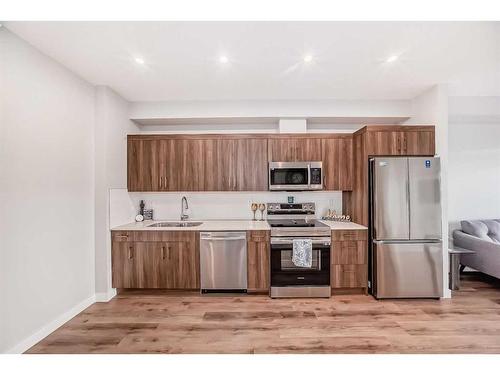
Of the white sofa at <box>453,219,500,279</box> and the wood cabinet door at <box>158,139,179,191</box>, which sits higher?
the wood cabinet door at <box>158,139,179,191</box>

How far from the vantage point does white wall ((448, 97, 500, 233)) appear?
4504mm

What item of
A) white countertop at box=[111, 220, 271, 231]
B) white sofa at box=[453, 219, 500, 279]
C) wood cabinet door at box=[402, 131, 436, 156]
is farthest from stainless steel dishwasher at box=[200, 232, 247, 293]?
white sofa at box=[453, 219, 500, 279]

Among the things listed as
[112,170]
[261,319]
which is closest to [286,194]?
[261,319]

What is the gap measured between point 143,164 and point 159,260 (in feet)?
4.57

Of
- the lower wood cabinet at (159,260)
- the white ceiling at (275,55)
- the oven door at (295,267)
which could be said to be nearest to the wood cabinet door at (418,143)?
the white ceiling at (275,55)

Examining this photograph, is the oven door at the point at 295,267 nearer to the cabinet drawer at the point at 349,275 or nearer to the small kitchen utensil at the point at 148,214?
A: the cabinet drawer at the point at 349,275

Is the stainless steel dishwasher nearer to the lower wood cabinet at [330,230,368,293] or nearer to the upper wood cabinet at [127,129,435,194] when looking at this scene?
the upper wood cabinet at [127,129,435,194]

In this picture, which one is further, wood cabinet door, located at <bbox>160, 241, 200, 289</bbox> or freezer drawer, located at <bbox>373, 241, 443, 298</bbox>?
wood cabinet door, located at <bbox>160, 241, 200, 289</bbox>

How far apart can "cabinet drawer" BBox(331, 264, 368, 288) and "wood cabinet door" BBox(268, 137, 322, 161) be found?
1565mm

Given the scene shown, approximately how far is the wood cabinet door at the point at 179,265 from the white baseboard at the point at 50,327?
2.84 feet

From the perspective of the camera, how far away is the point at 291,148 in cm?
396

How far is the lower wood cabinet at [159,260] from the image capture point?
350 cm

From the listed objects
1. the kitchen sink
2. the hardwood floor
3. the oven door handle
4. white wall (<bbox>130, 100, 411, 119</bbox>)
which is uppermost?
white wall (<bbox>130, 100, 411, 119</bbox>)

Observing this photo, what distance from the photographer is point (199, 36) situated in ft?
7.54
